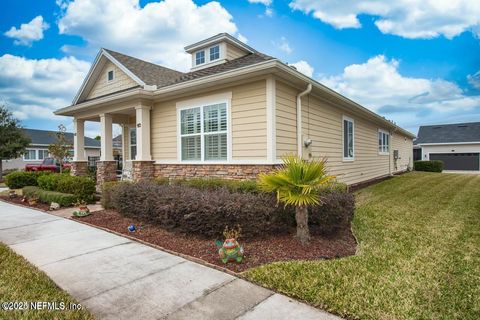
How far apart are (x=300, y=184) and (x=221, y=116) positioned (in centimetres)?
400

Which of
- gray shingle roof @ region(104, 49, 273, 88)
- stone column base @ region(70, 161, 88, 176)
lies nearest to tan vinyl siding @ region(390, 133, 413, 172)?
gray shingle roof @ region(104, 49, 273, 88)

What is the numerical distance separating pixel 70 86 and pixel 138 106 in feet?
42.4

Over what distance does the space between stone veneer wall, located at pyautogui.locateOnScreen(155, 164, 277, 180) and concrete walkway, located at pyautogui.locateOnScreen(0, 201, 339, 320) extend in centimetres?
326

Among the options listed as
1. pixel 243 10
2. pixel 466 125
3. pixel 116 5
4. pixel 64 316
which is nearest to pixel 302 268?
pixel 64 316

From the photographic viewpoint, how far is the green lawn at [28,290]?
8.41 feet

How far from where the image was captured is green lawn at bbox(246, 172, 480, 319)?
2.71 meters

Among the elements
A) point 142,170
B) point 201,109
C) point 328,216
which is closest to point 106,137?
point 142,170

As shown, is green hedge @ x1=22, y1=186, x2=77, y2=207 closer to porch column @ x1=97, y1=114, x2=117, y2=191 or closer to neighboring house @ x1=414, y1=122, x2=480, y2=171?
porch column @ x1=97, y1=114, x2=117, y2=191

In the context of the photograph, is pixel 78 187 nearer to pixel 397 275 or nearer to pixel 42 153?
pixel 397 275

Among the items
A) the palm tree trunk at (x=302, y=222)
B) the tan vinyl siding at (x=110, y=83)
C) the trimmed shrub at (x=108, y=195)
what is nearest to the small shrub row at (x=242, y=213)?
the palm tree trunk at (x=302, y=222)

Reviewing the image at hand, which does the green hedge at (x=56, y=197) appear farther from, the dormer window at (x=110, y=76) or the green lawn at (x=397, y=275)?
the green lawn at (x=397, y=275)

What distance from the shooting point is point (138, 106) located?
31.0 ft

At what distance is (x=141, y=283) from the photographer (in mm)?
3299

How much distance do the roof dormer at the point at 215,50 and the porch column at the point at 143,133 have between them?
2.96m
